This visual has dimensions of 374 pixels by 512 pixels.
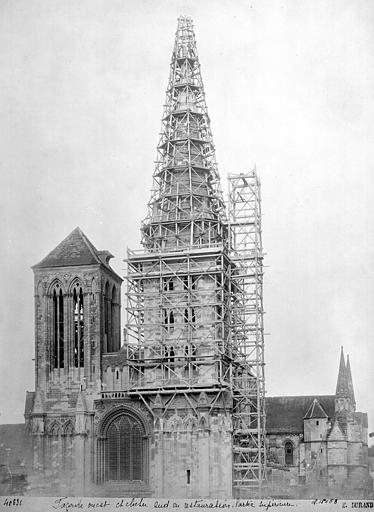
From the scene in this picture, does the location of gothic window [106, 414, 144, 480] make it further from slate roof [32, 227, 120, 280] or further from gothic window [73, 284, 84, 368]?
slate roof [32, 227, 120, 280]

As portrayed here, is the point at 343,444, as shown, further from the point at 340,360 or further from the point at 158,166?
the point at 158,166

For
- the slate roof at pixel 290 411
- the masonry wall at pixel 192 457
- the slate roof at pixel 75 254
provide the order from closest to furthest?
the masonry wall at pixel 192 457, the slate roof at pixel 75 254, the slate roof at pixel 290 411

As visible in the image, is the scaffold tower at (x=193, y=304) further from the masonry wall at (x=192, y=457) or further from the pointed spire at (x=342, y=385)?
the pointed spire at (x=342, y=385)

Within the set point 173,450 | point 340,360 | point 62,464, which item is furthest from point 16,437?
point 340,360

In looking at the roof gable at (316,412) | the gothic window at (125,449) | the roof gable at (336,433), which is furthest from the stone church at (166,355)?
the roof gable at (316,412)

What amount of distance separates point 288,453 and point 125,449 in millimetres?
17176

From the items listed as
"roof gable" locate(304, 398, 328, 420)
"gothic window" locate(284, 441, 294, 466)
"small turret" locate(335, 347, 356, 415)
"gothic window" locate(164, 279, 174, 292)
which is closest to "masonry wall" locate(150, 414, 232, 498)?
"gothic window" locate(164, 279, 174, 292)

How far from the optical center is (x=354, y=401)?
70312 mm

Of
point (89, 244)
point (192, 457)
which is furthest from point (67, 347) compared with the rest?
point (192, 457)

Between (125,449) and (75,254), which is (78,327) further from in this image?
(125,449)

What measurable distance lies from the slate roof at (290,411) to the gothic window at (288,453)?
0.93m

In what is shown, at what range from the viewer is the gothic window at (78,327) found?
6047cm

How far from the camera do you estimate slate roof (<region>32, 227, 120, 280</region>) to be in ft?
201

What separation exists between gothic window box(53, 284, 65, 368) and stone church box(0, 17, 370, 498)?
70 mm
